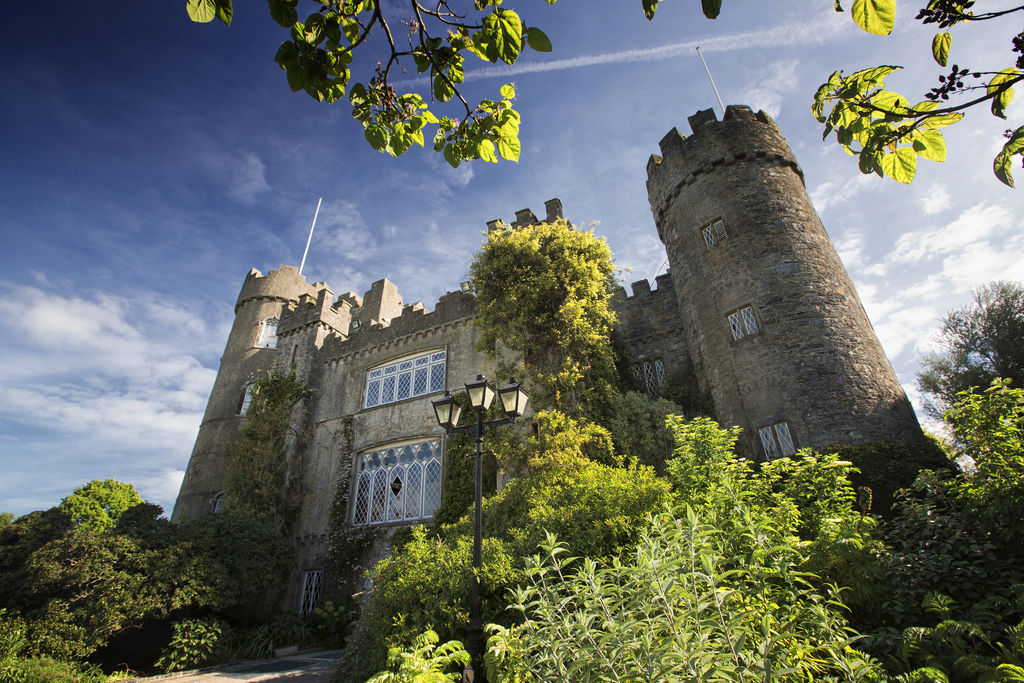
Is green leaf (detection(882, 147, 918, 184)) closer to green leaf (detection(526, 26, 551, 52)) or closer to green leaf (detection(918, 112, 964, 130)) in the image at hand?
green leaf (detection(918, 112, 964, 130))

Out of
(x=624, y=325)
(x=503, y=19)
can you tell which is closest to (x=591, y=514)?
(x=503, y=19)

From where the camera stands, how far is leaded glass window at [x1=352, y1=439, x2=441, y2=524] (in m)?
15.0

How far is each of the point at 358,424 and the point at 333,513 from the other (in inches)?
122

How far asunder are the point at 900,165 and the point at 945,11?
73 cm

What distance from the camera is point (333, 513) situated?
15977 millimetres

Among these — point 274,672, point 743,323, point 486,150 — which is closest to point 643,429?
point 743,323

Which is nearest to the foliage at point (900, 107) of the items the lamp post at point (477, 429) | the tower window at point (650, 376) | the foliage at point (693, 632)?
the foliage at point (693, 632)

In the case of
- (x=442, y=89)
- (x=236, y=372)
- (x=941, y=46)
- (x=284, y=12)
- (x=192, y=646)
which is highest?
(x=236, y=372)

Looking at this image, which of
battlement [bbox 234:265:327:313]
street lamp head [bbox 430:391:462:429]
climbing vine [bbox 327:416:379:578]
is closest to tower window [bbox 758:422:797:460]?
street lamp head [bbox 430:391:462:429]

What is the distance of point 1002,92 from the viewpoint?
2.07m

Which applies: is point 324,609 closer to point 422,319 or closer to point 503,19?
point 422,319

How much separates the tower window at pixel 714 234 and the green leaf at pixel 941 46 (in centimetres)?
1238

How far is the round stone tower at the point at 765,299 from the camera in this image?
36.3ft

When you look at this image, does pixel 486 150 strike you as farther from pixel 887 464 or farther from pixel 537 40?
pixel 887 464
